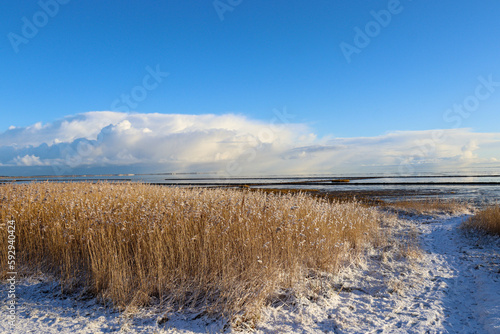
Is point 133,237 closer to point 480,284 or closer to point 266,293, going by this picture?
point 266,293

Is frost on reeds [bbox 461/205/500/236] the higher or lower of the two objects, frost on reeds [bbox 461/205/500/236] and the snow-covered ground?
the higher

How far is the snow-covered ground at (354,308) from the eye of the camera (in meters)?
3.89

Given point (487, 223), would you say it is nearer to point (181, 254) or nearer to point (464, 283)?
point (464, 283)

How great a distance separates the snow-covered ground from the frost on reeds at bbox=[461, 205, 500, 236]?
3818 mm

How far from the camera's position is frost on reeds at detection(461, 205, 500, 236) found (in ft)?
31.2

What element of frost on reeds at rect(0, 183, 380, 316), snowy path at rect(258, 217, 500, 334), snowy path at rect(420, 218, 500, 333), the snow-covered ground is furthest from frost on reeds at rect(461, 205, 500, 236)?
frost on reeds at rect(0, 183, 380, 316)

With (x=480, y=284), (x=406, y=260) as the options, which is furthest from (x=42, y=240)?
(x=480, y=284)

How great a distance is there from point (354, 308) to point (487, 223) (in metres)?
8.47

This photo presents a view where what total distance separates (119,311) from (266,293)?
2220 millimetres

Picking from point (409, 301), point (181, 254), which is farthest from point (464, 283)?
point (181, 254)

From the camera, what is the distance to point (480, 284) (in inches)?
220

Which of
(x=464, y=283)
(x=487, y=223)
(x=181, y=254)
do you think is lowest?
(x=464, y=283)

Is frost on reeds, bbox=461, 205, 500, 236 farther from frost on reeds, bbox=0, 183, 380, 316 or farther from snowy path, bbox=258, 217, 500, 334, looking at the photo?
frost on reeds, bbox=0, 183, 380, 316

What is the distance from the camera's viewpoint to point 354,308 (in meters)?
4.59
